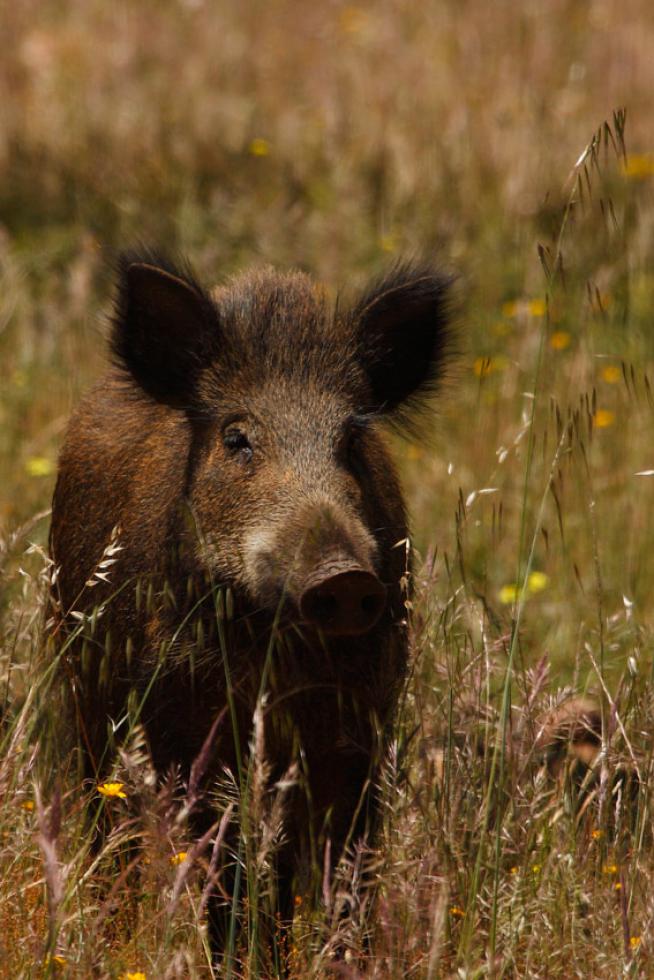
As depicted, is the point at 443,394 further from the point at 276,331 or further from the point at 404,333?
the point at 276,331

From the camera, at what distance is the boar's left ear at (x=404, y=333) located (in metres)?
4.93

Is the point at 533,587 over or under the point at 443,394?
under

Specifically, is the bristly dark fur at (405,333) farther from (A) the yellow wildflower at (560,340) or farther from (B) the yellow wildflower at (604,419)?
(A) the yellow wildflower at (560,340)

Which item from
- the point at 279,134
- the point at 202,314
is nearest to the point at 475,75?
the point at 279,134

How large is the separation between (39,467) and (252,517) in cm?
284

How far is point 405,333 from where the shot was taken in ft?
16.4

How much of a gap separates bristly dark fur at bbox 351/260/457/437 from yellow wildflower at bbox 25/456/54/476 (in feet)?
7.32

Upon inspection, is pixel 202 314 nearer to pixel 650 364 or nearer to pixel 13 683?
pixel 13 683

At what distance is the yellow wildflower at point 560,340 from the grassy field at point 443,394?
66 millimetres

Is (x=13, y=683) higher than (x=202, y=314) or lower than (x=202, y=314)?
lower

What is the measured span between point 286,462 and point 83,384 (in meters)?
3.44

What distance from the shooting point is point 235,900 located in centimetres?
317

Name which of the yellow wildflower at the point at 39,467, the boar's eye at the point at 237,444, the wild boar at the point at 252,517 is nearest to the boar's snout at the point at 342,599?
the wild boar at the point at 252,517

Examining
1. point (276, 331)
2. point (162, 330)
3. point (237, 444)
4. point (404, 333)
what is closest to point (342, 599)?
point (237, 444)
